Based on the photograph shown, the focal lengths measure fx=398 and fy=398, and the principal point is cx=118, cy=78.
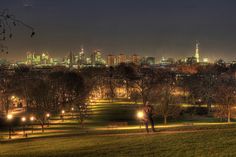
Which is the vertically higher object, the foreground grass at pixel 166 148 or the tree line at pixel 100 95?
the tree line at pixel 100 95

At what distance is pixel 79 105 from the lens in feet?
163

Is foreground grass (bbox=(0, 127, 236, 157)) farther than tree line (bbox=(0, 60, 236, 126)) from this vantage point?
No

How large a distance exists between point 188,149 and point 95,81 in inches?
2880

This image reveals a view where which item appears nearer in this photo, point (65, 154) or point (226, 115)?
point (65, 154)

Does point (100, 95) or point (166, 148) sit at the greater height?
point (100, 95)

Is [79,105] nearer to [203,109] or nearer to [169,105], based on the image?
[169,105]

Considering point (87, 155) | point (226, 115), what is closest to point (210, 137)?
point (87, 155)

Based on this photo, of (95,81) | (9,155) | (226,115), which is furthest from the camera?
(95,81)

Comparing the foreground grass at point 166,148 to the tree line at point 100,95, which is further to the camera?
the tree line at point 100,95

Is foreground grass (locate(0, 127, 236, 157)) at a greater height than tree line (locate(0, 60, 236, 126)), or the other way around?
tree line (locate(0, 60, 236, 126))

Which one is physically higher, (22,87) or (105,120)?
(22,87)

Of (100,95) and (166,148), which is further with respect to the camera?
(100,95)

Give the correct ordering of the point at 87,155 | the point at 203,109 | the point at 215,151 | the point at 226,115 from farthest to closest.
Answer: the point at 203,109 < the point at 226,115 < the point at 87,155 < the point at 215,151

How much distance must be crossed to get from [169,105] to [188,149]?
119 feet
